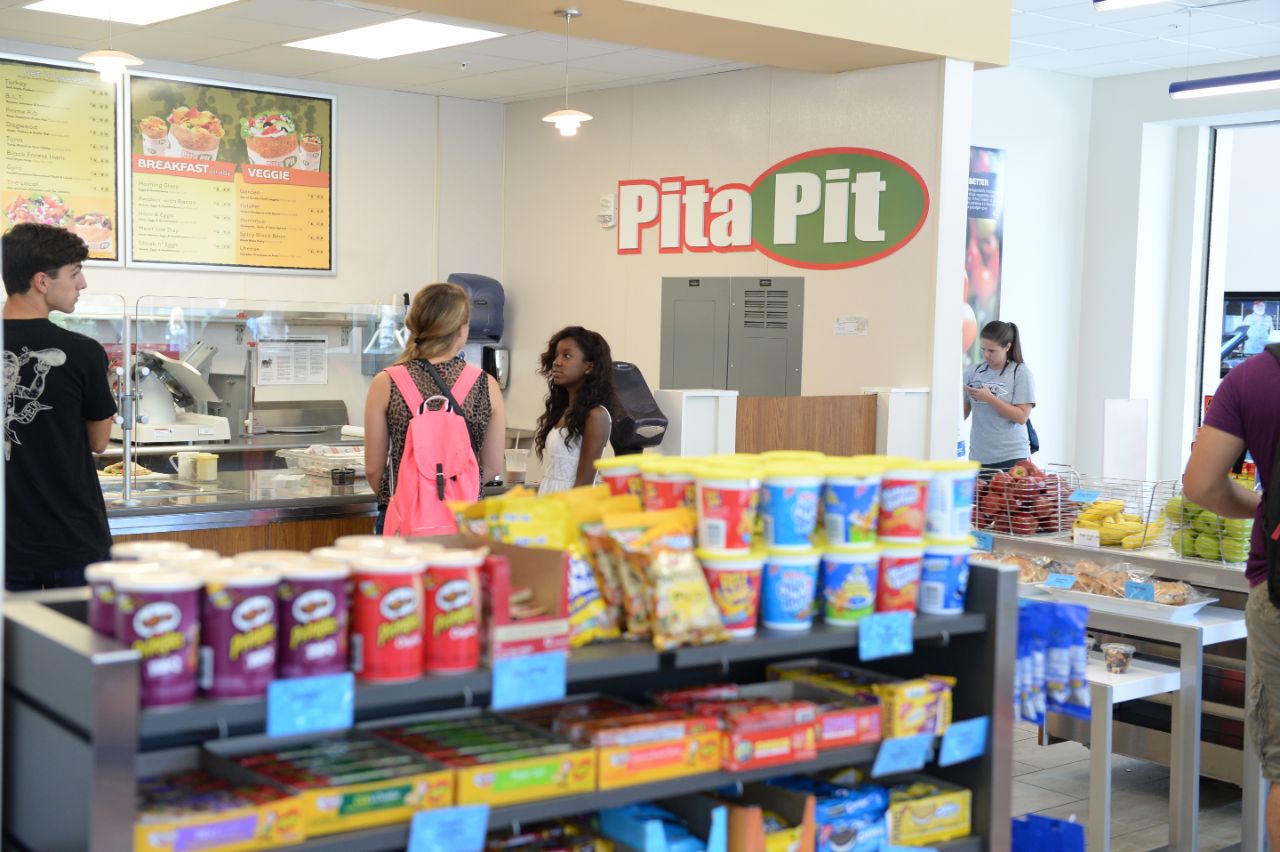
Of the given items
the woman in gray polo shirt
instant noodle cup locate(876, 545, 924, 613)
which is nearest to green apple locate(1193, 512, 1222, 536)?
instant noodle cup locate(876, 545, 924, 613)

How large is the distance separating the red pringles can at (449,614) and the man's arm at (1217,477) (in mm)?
2234

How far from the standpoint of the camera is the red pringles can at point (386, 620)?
182 cm

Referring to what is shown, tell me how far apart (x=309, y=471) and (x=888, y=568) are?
3.64 m

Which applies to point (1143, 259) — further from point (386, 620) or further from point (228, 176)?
point (386, 620)

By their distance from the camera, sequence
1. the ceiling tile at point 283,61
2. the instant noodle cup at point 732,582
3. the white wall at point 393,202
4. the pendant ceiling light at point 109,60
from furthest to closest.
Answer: the white wall at point 393,202 < the ceiling tile at point 283,61 < the pendant ceiling light at point 109,60 < the instant noodle cup at point 732,582

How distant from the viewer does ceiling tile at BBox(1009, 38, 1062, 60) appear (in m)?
8.66

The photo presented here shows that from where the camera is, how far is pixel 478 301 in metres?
8.34

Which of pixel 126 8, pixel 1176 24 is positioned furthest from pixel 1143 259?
pixel 126 8

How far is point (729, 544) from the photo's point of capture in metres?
2.13

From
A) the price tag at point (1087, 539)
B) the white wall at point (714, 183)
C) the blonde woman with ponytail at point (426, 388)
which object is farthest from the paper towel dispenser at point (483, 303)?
the price tag at point (1087, 539)

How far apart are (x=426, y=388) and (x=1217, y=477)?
2.25 m

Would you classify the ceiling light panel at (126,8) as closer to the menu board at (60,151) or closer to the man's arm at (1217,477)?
the menu board at (60,151)

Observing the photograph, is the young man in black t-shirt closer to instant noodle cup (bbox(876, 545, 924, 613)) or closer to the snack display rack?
the snack display rack

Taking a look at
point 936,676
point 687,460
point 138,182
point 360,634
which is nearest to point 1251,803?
point 936,676
